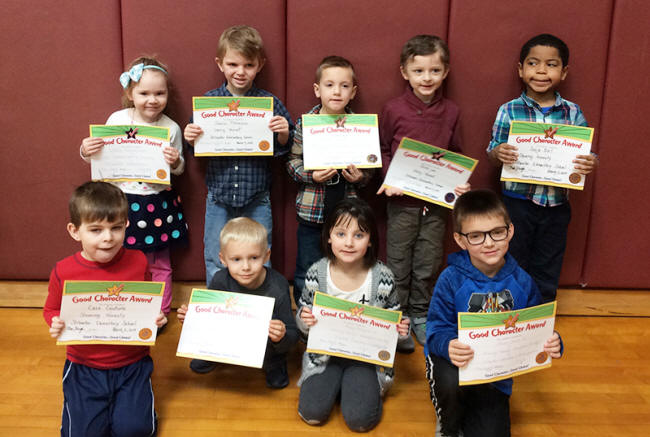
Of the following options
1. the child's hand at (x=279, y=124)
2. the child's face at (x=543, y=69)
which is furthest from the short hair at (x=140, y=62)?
the child's face at (x=543, y=69)

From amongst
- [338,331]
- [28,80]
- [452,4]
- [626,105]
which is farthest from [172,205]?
[626,105]

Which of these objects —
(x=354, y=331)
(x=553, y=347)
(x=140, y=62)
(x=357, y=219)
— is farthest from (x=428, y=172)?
(x=140, y=62)

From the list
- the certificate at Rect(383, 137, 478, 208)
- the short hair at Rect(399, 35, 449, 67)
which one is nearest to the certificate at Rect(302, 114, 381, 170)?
the certificate at Rect(383, 137, 478, 208)

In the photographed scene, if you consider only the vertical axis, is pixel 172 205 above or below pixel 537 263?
above

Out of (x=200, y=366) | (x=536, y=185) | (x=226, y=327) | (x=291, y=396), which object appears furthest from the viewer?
(x=536, y=185)

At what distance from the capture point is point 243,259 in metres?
2.34

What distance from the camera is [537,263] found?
9.82 feet

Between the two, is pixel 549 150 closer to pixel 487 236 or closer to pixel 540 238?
pixel 540 238

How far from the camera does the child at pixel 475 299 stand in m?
2.11

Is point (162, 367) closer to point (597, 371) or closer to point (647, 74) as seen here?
point (597, 371)

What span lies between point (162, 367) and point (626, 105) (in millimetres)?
2728

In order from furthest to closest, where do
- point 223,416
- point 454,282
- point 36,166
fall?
1. point 36,166
2. point 223,416
3. point 454,282

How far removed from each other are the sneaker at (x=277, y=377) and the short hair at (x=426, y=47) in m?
1.60

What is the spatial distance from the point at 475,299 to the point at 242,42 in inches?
62.3
